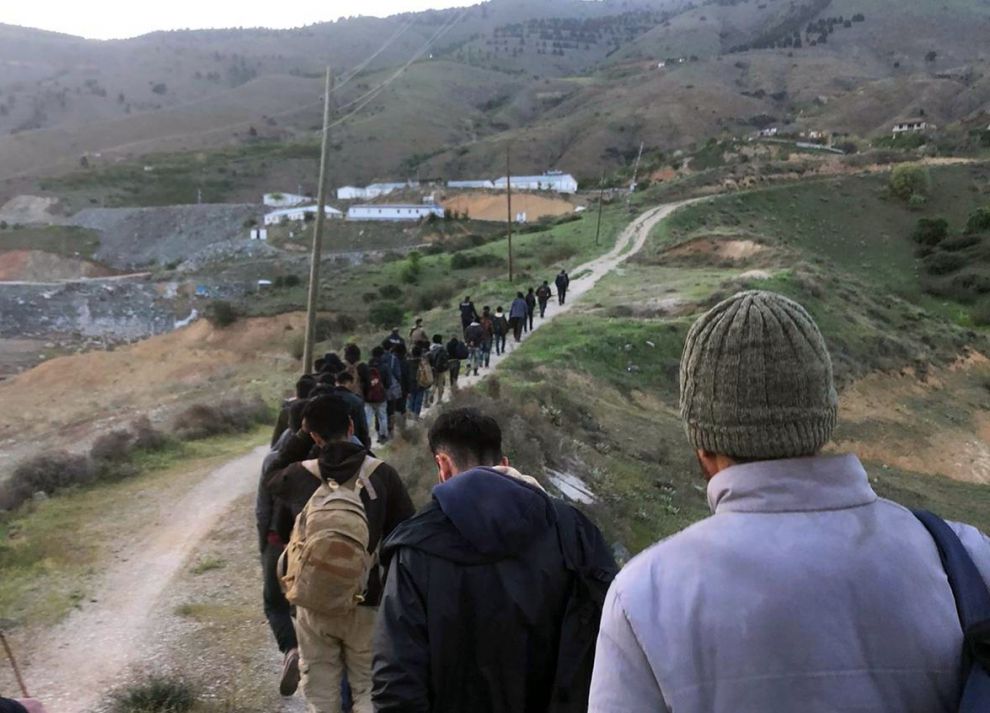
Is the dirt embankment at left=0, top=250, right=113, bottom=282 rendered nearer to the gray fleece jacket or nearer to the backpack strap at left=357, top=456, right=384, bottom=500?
the backpack strap at left=357, top=456, right=384, bottom=500

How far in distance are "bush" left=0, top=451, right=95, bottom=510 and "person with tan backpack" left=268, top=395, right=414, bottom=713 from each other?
8.63m

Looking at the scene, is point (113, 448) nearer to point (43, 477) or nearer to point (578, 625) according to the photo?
point (43, 477)

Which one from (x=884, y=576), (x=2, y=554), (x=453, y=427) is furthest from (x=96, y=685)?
(x=884, y=576)

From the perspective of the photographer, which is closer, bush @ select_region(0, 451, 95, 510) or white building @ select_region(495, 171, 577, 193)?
bush @ select_region(0, 451, 95, 510)

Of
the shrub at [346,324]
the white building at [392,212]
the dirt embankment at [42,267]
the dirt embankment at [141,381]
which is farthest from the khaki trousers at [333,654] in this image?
the dirt embankment at [42,267]

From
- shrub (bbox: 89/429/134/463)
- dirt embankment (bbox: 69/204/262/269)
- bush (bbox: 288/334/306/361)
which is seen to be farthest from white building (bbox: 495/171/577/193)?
shrub (bbox: 89/429/134/463)

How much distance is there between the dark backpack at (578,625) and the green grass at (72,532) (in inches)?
250

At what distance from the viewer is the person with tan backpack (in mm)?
3549

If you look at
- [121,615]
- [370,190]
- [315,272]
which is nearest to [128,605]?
[121,615]

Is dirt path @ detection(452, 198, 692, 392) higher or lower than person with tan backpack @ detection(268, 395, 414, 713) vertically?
lower

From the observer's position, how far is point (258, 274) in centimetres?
5888

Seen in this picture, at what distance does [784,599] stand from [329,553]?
2.51 meters

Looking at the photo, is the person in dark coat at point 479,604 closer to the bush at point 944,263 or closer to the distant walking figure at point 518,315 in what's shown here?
the distant walking figure at point 518,315

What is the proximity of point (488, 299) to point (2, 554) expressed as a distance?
2428 cm
